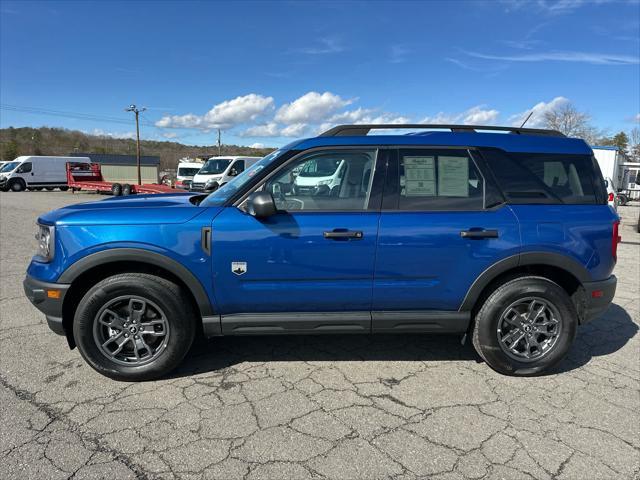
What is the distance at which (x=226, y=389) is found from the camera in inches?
120

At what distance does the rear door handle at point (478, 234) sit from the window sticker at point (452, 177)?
304 millimetres

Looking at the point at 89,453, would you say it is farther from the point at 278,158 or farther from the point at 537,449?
the point at 537,449

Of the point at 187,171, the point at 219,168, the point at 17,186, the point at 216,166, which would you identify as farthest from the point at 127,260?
the point at 17,186

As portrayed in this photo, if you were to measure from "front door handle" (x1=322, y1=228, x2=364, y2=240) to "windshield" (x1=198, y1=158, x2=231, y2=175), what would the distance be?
63.0 ft

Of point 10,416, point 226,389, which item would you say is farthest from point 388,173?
point 10,416

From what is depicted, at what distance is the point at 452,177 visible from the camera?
3211 mm

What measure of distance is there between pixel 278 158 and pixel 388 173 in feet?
2.78

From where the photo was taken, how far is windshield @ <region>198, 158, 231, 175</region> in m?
21.2

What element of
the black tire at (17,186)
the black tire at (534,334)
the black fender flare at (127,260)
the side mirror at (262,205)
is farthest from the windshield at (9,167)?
the black tire at (534,334)

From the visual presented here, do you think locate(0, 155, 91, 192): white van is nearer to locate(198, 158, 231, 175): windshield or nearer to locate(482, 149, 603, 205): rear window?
locate(198, 158, 231, 175): windshield

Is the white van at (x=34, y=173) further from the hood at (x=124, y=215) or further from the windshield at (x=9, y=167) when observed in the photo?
the hood at (x=124, y=215)

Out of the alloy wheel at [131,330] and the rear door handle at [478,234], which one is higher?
the rear door handle at [478,234]

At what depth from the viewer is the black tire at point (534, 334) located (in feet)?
10.6

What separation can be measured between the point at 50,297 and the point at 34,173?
33.3 metres
